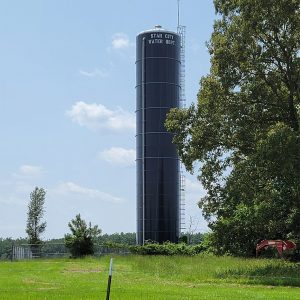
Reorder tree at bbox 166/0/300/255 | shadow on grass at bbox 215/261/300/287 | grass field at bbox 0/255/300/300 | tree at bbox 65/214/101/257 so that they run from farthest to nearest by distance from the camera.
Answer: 1. tree at bbox 65/214/101/257
2. tree at bbox 166/0/300/255
3. shadow on grass at bbox 215/261/300/287
4. grass field at bbox 0/255/300/300

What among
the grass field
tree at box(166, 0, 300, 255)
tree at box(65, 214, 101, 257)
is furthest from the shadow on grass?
tree at box(65, 214, 101, 257)

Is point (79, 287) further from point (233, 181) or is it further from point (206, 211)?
point (206, 211)

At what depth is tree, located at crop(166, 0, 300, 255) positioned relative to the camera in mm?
28328

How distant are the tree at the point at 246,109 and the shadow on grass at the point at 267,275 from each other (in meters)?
3.13

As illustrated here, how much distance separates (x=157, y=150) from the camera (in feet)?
231

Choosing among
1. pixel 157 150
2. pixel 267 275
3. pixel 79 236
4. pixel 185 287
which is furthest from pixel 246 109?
pixel 157 150

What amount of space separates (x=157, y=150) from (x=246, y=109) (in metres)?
40.6

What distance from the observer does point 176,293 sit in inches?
707

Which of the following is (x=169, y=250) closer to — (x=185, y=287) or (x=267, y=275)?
(x=267, y=275)

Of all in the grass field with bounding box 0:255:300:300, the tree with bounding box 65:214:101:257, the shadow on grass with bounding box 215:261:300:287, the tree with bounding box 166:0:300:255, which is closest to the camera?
the grass field with bounding box 0:255:300:300

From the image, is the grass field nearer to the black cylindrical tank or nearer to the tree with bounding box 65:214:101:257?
the tree with bounding box 65:214:101:257

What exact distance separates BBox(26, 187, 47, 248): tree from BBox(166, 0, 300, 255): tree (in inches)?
1181

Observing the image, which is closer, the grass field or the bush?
the grass field

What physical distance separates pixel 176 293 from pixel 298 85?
14815 mm
